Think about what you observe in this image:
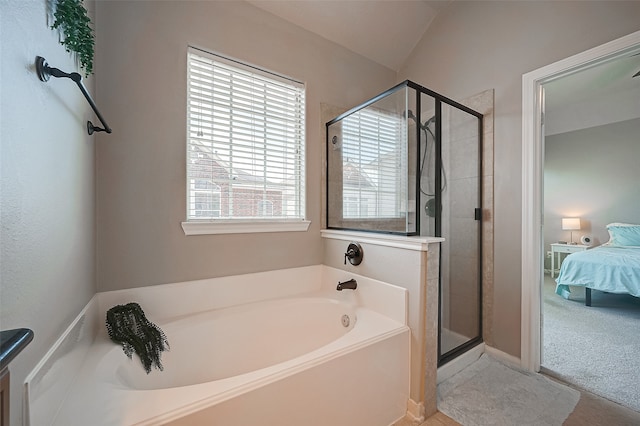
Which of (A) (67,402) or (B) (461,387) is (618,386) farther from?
(A) (67,402)

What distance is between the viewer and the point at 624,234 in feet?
12.3

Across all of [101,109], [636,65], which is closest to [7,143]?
[101,109]

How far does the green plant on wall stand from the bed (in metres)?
4.89

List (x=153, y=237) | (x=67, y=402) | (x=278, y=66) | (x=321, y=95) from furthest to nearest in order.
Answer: (x=321, y=95), (x=278, y=66), (x=153, y=237), (x=67, y=402)

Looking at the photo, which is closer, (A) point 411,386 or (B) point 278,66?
(A) point 411,386

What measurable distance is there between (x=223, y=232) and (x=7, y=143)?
1230mm

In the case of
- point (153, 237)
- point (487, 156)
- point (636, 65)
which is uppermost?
point (636, 65)

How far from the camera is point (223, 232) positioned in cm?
184

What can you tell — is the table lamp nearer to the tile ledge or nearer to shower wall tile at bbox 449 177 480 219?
shower wall tile at bbox 449 177 480 219

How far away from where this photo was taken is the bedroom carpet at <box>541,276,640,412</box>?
1.73 m

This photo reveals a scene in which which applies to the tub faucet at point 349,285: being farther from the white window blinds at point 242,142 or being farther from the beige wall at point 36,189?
the beige wall at point 36,189

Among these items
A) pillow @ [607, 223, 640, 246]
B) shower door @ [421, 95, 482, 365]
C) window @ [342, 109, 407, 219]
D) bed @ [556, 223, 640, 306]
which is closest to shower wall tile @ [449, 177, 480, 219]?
shower door @ [421, 95, 482, 365]

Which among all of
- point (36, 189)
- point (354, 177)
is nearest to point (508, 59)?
point (354, 177)

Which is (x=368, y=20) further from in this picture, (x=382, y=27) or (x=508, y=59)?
(x=508, y=59)
